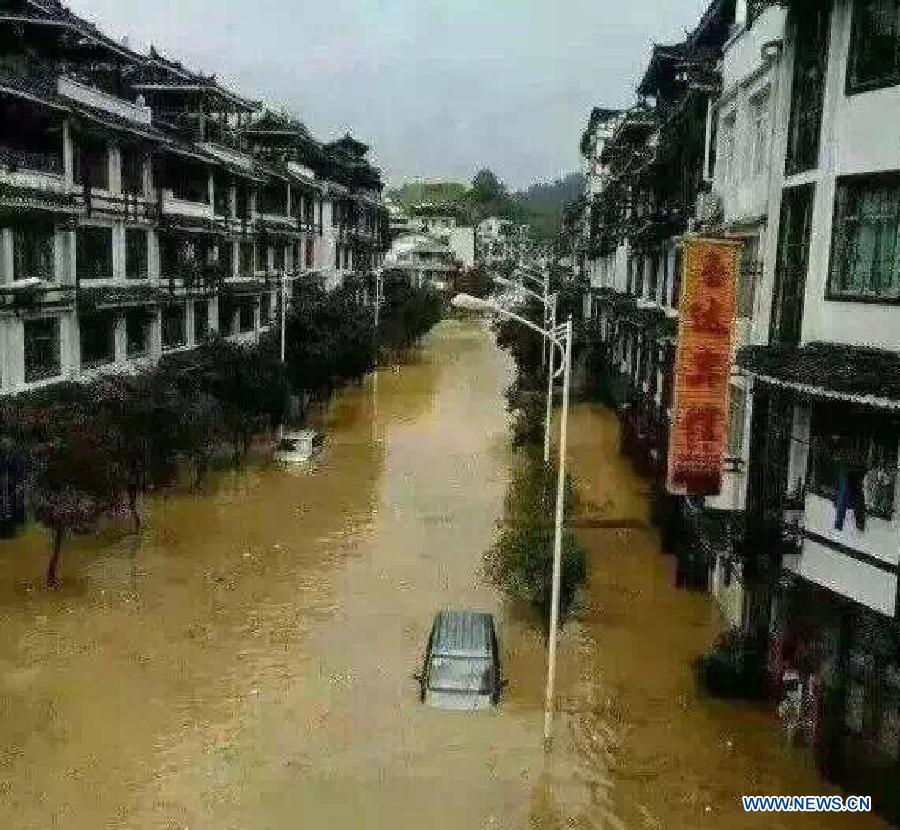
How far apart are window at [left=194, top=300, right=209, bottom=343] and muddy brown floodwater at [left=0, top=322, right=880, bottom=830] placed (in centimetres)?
1424

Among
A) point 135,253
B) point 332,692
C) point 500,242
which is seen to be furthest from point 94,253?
point 500,242

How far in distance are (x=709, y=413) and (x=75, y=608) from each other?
14.2 m

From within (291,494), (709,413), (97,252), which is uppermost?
(97,252)

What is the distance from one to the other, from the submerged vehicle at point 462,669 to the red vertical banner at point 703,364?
185 inches

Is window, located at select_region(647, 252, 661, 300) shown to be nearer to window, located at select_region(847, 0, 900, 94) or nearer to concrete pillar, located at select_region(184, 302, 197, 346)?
concrete pillar, located at select_region(184, 302, 197, 346)

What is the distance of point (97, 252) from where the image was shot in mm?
34469

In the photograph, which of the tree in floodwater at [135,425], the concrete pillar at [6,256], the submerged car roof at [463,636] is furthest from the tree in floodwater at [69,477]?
the submerged car roof at [463,636]

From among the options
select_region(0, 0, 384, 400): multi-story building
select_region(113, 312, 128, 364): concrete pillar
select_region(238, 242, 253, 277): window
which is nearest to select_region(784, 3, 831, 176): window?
select_region(0, 0, 384, 400): multi-story building

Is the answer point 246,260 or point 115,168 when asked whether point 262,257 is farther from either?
point 115,168

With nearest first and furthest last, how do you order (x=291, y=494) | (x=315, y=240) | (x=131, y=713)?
(x=131, y=713)
(x=291, y=494)
(x=315, y=240)

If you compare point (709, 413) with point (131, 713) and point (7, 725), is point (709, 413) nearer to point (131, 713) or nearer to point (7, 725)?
point (131, 713)

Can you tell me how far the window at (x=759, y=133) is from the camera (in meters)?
20.5

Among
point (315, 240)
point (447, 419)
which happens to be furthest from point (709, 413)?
point (315, 240)

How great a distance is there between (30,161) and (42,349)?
18.0ft
